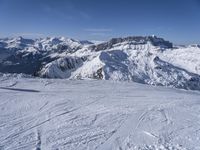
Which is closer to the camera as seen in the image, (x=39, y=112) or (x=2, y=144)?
(x=2, y=144)

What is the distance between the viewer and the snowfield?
10.5 meters

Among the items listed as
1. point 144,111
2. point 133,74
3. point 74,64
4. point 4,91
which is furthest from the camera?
point 74,64

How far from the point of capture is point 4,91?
19.3 metres

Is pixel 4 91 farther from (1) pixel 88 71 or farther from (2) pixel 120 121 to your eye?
(1) pixel 88 71

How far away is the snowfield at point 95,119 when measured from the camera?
10539 mm

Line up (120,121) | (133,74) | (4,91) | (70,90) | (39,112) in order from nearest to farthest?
1. (120,121)
2. (39,112)
3. (4,91)
4. (70,90)
5. (133,74)

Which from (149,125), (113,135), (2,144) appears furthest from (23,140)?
(149,125)

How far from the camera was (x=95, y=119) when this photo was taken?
1339 centimetres

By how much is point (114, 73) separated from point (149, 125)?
13741 centimetres

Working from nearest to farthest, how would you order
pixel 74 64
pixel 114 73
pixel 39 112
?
pixel 39 112 < pixel 114 73 < pixel 74 64

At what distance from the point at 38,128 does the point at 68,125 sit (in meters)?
1.34

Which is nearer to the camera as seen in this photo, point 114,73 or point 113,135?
point 113,135

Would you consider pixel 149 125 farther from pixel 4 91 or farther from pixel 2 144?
pixel 4 91

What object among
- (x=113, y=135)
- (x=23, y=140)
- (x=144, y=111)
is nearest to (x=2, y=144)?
(x=23, y=140)
